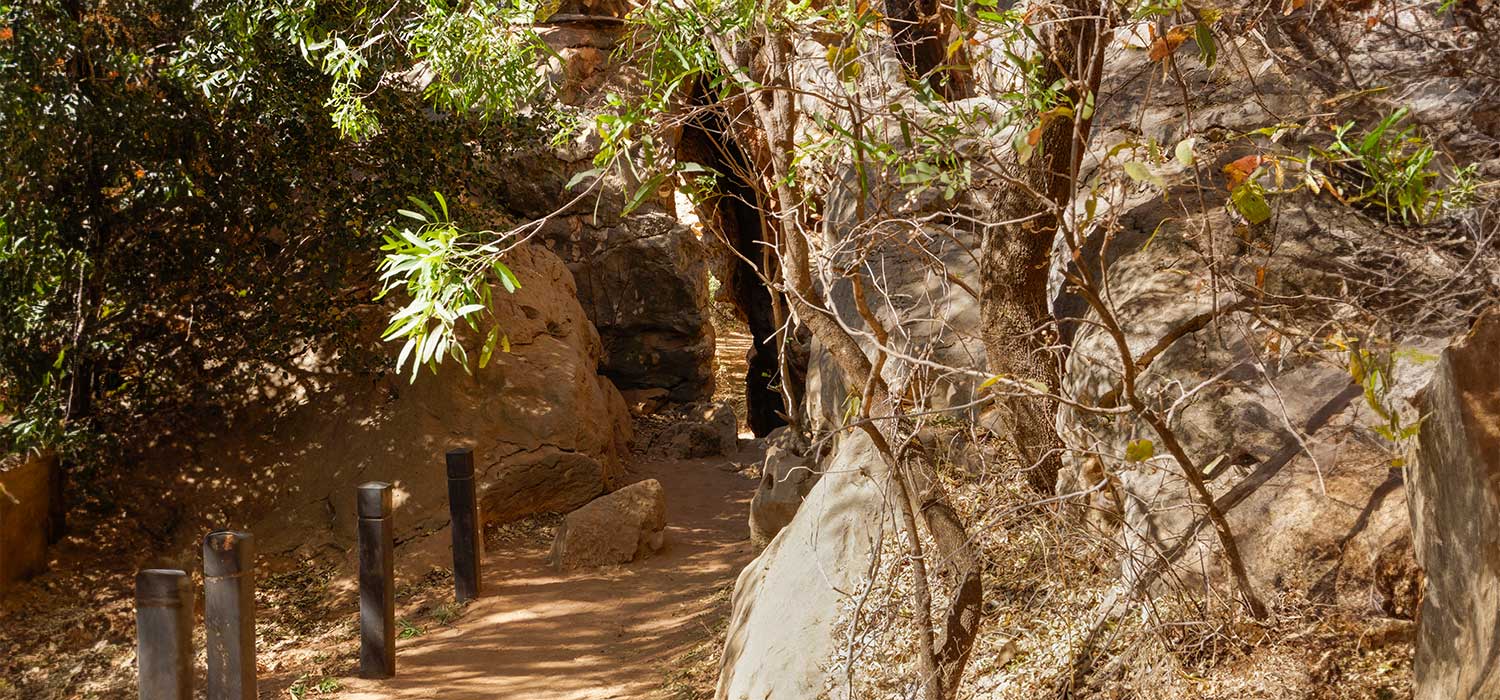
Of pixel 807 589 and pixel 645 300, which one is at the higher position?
pixel 645 300

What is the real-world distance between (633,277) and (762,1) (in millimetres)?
9011

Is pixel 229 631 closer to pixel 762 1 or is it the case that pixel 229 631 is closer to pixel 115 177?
pixel 762 1

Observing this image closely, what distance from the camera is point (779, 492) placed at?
21.7 ft

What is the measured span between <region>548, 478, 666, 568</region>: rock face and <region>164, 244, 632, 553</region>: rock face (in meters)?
0.95

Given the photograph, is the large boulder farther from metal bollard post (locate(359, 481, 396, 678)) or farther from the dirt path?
metal bollard post (locate(359, 481, 396, 678))

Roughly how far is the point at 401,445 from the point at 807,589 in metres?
4.64

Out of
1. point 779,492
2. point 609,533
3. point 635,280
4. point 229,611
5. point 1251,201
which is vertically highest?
point 635,280

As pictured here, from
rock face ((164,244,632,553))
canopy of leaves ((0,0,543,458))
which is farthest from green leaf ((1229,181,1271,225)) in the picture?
rock face ((164,244,632,553))

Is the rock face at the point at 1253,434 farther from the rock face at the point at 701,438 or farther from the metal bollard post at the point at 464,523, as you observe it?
the rock face at the point at 701,438

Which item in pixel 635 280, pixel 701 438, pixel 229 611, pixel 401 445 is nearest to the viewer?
pixel 229 611

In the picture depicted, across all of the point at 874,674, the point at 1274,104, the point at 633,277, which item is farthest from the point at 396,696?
the point at 633,277

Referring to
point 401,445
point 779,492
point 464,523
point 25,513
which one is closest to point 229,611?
point 464,523

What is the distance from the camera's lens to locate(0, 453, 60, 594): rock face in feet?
23.3

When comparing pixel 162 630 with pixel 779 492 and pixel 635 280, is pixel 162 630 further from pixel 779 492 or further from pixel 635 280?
pixel 635 280
